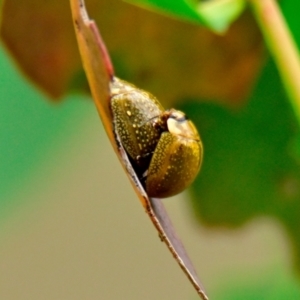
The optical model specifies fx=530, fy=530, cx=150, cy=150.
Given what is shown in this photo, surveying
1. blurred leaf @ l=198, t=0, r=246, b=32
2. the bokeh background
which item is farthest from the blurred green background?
blurred leaf @ l=198, t=0, r=246, b=32

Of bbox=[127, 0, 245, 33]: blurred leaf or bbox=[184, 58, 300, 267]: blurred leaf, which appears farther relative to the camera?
bbox=[184, 58, 300, 267]: blurred leaf

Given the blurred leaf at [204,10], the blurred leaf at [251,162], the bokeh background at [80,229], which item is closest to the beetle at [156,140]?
the blurred leaf at [204,10]

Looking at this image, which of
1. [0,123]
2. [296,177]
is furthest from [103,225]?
[296,177]

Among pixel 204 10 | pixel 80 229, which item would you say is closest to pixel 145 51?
pixel 204 10

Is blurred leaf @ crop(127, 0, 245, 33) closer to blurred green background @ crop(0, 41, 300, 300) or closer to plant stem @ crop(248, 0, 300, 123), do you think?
plant stem @ crop(248, 0, 300, 123)

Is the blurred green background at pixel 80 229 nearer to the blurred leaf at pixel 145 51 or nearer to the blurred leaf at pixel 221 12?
the blurred leaf at pixel 145 51

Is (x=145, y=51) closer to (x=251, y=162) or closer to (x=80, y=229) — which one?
(x=251, y=162)

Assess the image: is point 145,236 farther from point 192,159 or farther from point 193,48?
point 192,159
